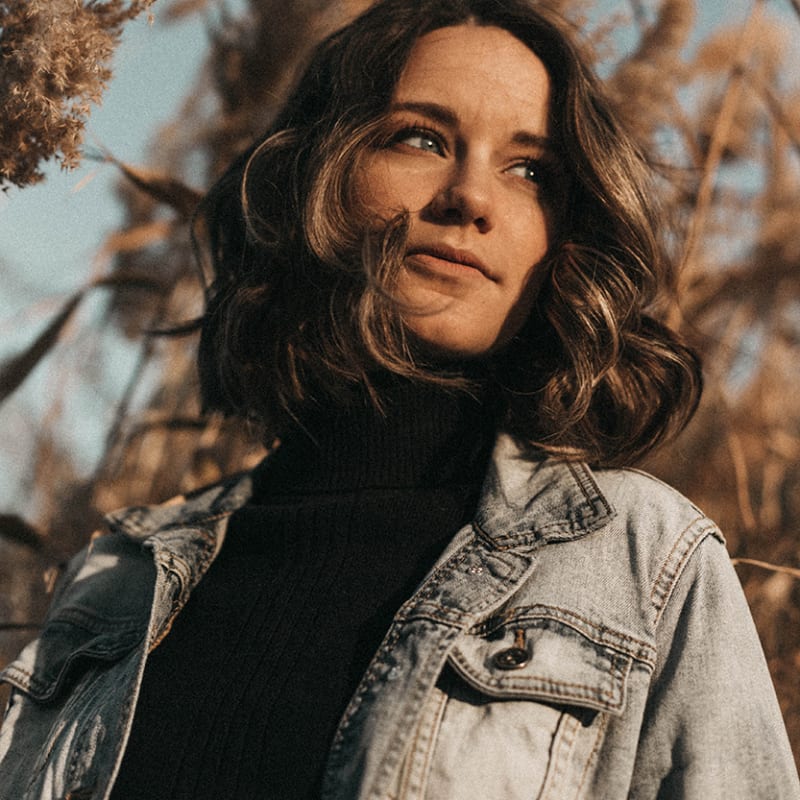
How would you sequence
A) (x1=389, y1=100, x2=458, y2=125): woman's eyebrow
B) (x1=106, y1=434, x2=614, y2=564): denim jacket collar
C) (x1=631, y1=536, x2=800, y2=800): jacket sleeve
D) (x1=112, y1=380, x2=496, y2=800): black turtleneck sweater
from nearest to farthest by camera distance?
(x1=631, y1=536, x2=800, y2=800): jacket sleeve → (x1=112, y1=380, x2=496, y2=800): black turtleneck sweater → (x1=106, y1=434, x2=614, y2=564): denim jacket collar → (x1=389, y1=100, x2=458, y2=125): woman's eyebrow

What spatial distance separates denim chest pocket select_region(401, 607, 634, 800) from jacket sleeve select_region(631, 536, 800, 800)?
0.05 metres

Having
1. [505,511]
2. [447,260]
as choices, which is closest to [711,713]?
[505,511]

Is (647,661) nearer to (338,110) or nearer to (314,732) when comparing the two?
(314,732)

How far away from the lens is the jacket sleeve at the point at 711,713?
39.7 inches

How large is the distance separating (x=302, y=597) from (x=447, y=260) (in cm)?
49

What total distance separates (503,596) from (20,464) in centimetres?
139

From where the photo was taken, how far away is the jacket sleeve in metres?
1.01

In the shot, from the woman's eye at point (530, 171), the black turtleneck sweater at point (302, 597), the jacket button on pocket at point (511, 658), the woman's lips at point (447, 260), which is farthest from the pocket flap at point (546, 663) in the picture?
the woman's eye at point (530, 171)

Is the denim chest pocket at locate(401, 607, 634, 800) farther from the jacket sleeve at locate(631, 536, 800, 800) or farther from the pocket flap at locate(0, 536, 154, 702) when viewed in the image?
the pocket flap at locate(0, 536, 154, 702)

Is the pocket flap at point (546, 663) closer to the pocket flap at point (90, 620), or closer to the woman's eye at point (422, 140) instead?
the pocket flap at point (90, 620)

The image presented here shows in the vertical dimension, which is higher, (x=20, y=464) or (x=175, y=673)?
(x=20, y=464)

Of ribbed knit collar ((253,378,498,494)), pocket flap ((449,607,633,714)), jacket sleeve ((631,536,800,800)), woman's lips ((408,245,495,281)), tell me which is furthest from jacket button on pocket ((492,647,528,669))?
woman's lips ((408,245,495,281))

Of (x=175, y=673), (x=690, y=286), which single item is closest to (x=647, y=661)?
(x=175, y=673)

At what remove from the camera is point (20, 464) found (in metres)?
2.18
